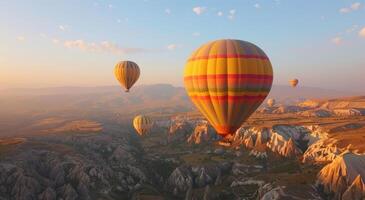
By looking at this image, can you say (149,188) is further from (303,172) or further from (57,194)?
(303,172)

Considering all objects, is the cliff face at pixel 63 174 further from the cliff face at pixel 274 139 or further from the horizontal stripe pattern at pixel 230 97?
the horizontal stripe pattern at pixel 230 97

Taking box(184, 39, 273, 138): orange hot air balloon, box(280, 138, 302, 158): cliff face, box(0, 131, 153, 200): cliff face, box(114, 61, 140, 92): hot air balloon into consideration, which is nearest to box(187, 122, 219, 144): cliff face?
box(0, 131, 153, 200): cliff face

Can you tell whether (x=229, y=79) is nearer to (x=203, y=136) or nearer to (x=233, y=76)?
(x=233, y=76)

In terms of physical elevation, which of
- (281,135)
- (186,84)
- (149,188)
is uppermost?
(186,84)

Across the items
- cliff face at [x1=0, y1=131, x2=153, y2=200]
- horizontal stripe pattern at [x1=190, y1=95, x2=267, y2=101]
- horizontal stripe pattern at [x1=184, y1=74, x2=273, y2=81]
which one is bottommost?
cliff face at [x1=0, y1=131, x2=153, y2=200]

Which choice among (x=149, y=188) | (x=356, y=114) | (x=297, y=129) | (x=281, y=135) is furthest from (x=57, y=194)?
(x=356, y=114)

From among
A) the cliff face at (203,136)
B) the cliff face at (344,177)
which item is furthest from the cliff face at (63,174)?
the cliff face at (344,177)

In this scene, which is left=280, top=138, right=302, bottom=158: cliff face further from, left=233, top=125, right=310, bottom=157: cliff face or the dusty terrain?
the dusty terrain
